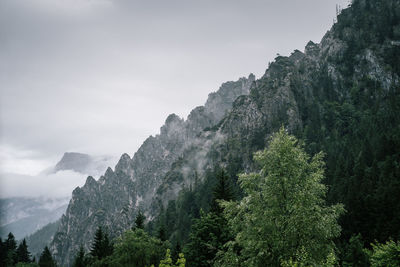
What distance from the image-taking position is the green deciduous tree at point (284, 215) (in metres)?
17.2

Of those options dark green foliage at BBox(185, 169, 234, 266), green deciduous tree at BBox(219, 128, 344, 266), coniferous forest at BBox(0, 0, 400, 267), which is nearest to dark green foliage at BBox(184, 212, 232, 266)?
dark green foliage at BBox(185, 169, 234, 266)

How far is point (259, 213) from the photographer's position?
18.8 meters

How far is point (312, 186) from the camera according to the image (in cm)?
1859

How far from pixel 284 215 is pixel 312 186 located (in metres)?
2.80

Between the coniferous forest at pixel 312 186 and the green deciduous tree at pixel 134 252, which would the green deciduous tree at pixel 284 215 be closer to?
the coniferous forest at pixel 312 186

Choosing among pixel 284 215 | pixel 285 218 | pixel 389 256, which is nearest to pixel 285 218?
pixel 285 218

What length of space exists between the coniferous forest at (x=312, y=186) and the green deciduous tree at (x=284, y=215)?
70mm

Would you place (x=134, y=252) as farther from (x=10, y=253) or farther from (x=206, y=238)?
(x=10, y=253)

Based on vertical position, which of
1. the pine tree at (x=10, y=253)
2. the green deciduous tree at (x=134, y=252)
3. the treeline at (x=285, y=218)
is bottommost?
the pine tree at (x=10, y=253)

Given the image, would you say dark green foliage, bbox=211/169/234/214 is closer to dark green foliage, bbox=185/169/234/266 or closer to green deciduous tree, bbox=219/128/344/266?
dark green foliage, bbox=185/169/234/266

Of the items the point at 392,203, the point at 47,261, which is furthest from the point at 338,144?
the point at 47,261

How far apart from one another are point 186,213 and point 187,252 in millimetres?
127747

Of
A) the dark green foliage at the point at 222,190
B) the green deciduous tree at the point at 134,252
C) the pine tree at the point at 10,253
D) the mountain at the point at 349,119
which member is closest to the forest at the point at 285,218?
the dark green foliage at the point at 222,190

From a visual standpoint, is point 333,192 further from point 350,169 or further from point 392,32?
point 392,32
